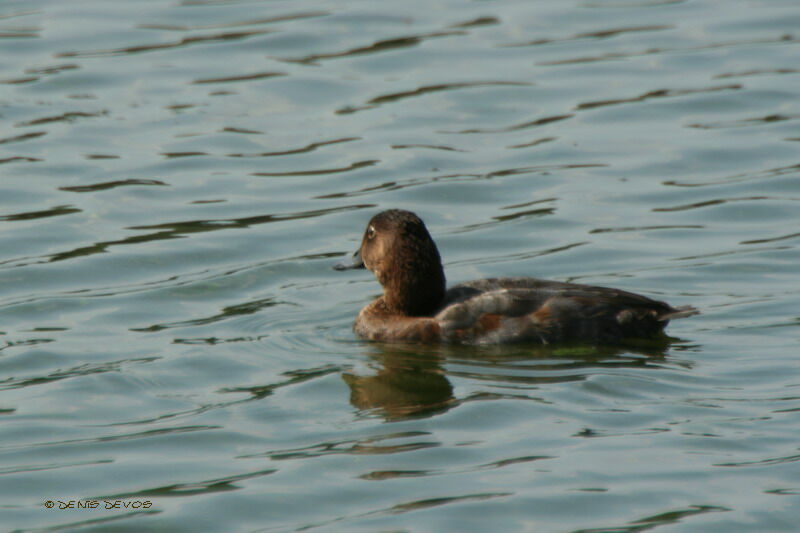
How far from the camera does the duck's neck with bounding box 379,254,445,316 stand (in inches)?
387

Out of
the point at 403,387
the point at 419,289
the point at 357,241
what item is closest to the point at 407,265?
the point at 419,289

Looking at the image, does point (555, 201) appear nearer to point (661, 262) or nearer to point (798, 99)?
point (661, 262)

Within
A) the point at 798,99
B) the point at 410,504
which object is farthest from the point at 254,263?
the point at 798,99

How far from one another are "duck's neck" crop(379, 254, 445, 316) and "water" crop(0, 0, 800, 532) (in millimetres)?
421

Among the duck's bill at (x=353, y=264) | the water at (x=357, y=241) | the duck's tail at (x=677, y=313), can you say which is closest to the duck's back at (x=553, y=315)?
the duck's tail at (x=677, y=313)

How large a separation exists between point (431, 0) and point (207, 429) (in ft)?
37.7

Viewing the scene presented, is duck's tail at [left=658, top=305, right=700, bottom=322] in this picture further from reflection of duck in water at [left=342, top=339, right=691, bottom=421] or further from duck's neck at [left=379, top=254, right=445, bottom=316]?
duck's neck at [left=379, top=254, right=445, bottom=316]

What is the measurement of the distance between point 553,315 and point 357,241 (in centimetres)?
306

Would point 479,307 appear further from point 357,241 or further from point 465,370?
point 357,241

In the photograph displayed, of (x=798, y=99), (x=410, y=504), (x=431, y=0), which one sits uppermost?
(x=431, y=0)

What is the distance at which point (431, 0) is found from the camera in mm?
18750

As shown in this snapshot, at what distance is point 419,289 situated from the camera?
9.87 metres

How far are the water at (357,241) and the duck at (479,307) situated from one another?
149 millimetres

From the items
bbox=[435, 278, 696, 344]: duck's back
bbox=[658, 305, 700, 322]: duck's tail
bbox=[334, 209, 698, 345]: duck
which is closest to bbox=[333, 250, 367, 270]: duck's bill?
bbox=[334, 209, 698, 345]: duck
